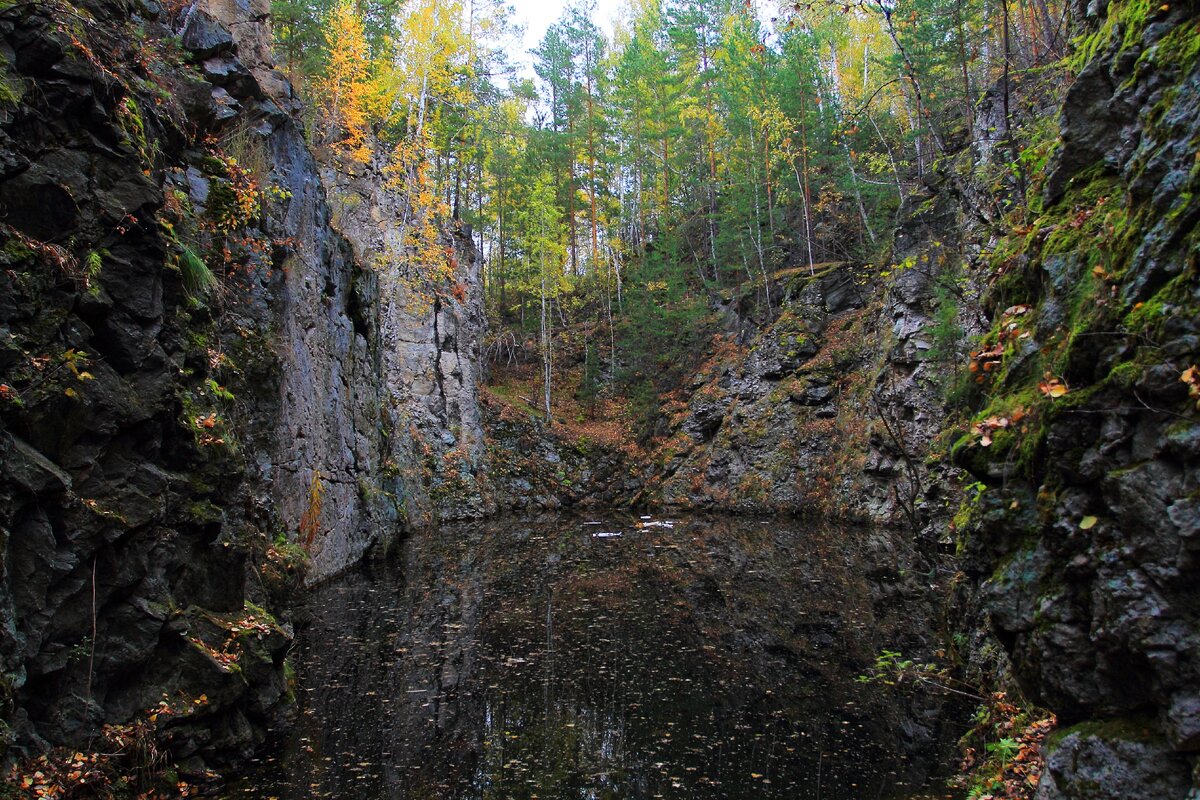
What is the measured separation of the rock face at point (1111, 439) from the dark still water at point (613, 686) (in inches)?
81.1

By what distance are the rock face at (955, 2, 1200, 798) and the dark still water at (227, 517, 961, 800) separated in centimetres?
206

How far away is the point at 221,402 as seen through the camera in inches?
297

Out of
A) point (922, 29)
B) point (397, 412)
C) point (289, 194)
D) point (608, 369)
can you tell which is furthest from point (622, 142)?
point (289, 194)

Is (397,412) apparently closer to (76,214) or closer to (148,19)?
(148,19)

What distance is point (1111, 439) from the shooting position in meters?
3.95

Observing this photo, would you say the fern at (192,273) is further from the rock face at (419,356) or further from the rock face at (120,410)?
the rock face at (419,356)

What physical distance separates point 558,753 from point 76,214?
6.39 meters

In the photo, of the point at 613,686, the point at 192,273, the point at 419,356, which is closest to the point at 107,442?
the point at 192,273

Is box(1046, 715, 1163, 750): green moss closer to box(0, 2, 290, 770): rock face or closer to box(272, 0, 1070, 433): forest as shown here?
box(0, 2, 290, 770): rock face

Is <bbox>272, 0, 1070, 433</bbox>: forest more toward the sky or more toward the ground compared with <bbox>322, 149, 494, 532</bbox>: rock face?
more toward the sky

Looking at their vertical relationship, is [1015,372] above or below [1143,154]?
below

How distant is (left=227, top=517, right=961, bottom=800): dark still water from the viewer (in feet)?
19.3

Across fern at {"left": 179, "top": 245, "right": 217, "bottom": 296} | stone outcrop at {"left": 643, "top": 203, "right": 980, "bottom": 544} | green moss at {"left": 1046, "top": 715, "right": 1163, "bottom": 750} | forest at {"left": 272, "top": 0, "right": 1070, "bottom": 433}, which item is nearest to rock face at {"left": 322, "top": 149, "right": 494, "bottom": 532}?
forest at {"left": 272, "top": 0, "right": 1070, "bottom": 433}

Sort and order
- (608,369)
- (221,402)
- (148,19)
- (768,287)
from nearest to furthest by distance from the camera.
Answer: (221,402) → (148,19) → (768,287) → (608,369)
